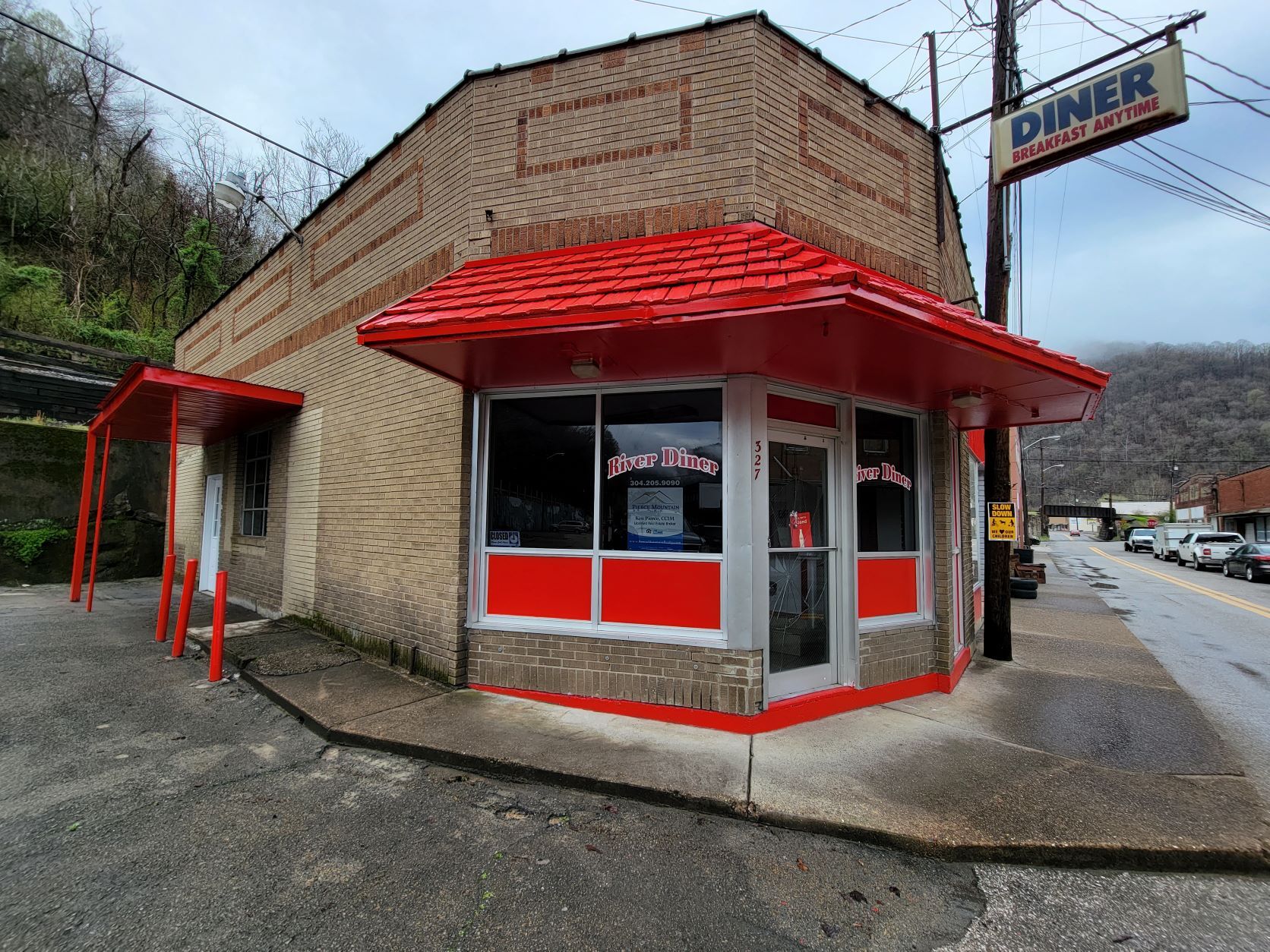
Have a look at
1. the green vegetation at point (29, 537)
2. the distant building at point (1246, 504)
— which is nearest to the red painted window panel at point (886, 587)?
the green vegetation at point (29, 537)

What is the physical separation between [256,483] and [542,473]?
7.07 meters

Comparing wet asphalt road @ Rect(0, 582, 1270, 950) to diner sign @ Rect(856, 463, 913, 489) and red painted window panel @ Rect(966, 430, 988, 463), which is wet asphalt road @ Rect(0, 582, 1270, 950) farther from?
red painted window panel @ Rect(966, 430, 988, 463)

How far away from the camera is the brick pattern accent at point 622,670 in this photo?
15.4 feet

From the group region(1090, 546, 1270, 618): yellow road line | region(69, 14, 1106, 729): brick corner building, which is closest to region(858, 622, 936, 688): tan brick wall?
region(69, 14, 1106, 729): brick corner building

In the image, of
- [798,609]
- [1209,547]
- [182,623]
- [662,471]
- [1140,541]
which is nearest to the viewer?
[662,471]

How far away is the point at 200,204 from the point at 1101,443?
4249 inches

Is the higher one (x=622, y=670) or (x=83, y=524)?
(x=83, y=524)

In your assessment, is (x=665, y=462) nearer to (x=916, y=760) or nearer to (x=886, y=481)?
(x=886, y=481)

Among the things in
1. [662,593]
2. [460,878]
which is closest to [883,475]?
[662,593]

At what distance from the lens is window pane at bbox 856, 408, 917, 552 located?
5.79 meters

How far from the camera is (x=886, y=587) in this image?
5.79m

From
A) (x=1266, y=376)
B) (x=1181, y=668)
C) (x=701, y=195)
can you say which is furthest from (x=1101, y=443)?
(x=701, y=195)

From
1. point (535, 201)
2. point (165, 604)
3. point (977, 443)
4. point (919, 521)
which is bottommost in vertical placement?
point (165, 604)

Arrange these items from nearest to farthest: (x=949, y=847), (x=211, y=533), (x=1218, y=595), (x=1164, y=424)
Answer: (x=949, y=847) → (x=211, y=533) → (x=1218, y=595) → (x=1164, y=424)
